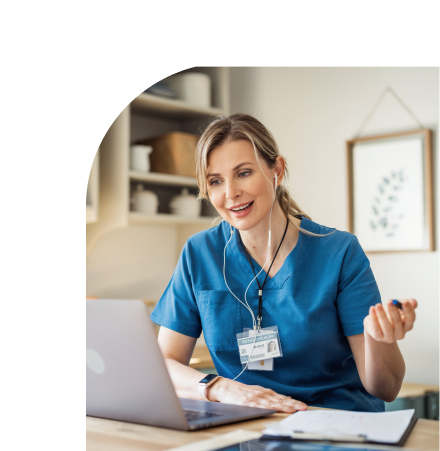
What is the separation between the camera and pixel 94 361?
0.94 m

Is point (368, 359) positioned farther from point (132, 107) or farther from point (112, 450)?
point (132, 107)

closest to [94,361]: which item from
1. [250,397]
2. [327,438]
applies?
[250,397]

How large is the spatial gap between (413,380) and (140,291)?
148 cm

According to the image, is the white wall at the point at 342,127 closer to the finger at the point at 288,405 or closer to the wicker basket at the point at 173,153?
the wicker basket at the point at 173,153

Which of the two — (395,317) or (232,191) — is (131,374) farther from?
(232,191)

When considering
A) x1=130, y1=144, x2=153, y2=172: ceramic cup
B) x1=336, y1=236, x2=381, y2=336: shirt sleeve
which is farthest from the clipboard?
x1=130, y1=144, x2=153, y2=172: ceramic cup

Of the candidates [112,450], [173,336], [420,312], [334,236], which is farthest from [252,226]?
[420,312]

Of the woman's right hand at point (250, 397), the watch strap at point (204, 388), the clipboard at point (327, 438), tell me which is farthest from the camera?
the watch strap at point (204, 388)

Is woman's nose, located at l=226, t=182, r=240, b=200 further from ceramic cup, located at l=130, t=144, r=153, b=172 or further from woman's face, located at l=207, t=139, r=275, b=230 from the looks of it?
ceramic cup, located at l=130, t=144, r=153, b=172

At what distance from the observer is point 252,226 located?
1409 millimetres

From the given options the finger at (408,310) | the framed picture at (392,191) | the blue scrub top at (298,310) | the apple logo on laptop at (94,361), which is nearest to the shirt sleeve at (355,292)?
the blue scrub top at (298,310)

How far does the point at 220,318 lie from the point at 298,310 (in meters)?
0.21

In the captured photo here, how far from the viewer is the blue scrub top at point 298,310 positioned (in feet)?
4.26

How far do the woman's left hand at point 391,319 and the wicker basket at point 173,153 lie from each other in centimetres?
196
